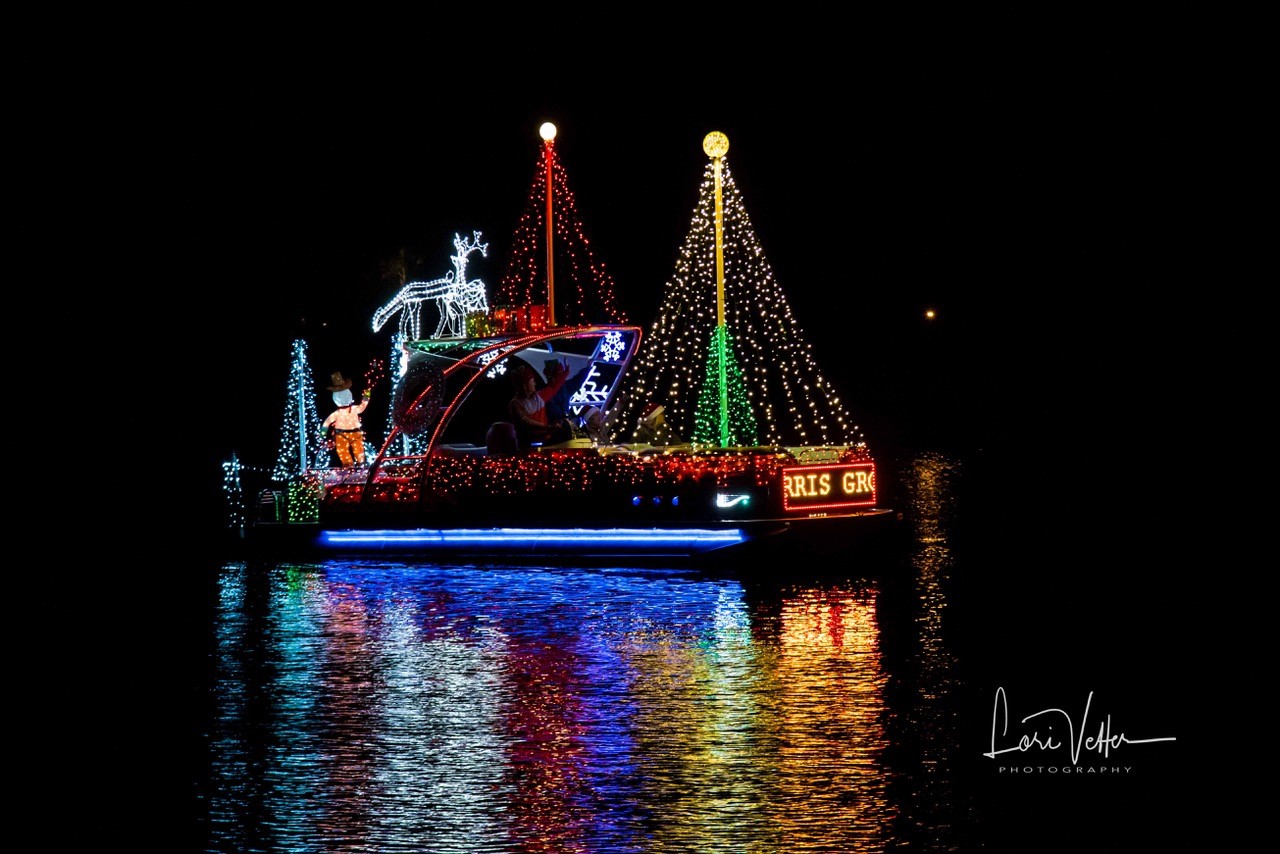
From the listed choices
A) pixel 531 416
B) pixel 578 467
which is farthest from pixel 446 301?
pixel 578 467

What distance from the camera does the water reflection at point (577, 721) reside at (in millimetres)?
7625

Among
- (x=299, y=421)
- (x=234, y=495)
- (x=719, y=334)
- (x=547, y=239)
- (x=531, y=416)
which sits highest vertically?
(x=547, y=239)

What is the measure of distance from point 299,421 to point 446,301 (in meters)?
2.79

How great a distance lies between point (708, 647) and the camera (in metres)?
12.0

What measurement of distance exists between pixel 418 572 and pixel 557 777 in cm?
863

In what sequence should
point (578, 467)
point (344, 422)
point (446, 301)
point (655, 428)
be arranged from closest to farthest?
point (578, 467) → point (655, 428) → point (344, 422) → point (446, 301)

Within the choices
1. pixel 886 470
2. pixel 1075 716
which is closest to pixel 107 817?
pixel 1075 716

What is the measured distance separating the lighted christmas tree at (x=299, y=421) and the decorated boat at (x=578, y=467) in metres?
0.57

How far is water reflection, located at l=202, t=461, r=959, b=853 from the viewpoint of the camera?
7.62 metres

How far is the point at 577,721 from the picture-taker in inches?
380

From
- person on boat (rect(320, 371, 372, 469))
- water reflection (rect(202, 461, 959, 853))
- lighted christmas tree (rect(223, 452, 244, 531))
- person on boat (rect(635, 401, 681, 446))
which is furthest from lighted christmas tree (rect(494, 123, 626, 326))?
water reflection (rect(202, 461, 959, 853))

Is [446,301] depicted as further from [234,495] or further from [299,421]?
[234,495]

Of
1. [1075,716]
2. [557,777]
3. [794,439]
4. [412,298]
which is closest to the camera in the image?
[557,777]

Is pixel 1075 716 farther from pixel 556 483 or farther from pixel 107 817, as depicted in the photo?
pixel 556 483
